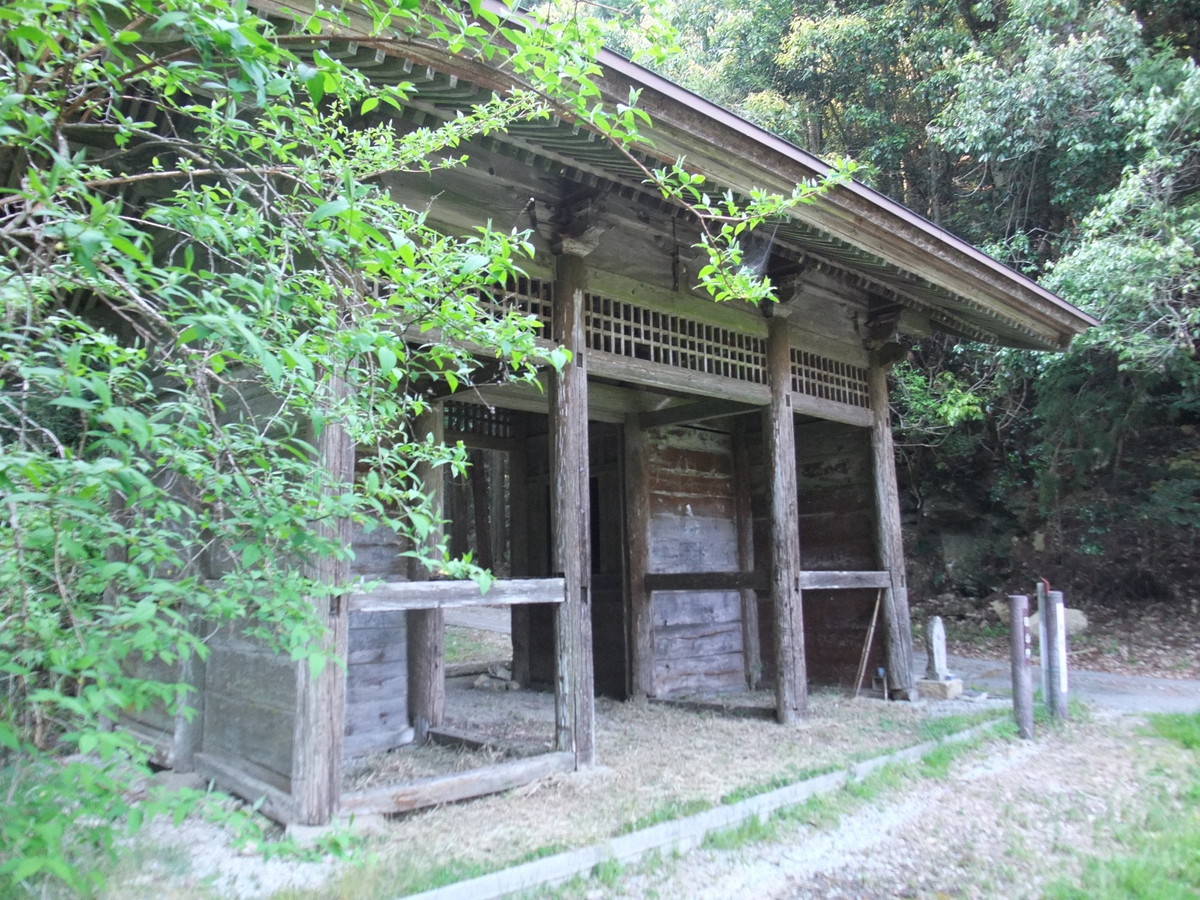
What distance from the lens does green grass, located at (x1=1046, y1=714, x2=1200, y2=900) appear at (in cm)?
306

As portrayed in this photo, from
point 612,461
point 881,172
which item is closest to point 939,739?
point 612,461

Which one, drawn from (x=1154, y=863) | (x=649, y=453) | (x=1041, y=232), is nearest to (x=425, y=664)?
(x=649, y=453)

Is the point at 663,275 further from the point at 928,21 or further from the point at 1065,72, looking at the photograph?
the point at 928,21

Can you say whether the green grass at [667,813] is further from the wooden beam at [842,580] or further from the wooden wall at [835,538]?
the wooden wall at [835,538]

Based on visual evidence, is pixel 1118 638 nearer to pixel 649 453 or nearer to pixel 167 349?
pixel 649 453

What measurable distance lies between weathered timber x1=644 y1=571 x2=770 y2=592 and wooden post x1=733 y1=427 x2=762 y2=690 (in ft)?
4.21

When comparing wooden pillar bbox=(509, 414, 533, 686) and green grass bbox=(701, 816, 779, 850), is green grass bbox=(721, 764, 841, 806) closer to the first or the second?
green grass bbox=(701, 816, 779, 850)

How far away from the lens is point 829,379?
681cm

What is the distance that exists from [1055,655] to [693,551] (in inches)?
117

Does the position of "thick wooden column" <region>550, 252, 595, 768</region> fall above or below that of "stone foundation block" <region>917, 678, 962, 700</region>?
above

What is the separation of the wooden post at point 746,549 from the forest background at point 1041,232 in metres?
3.73

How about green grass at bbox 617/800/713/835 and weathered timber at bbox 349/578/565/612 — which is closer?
green grass at bbox 617/800/713/835

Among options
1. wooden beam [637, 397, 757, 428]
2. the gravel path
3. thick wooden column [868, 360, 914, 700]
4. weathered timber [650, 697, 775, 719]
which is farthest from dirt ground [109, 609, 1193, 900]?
wooden beam [637, 397, 757, 428]

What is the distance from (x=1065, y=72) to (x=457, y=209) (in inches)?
368
